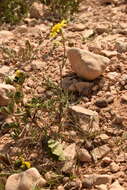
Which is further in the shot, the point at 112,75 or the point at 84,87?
the point at 112,75

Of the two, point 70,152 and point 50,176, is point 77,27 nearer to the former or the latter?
point 70,152

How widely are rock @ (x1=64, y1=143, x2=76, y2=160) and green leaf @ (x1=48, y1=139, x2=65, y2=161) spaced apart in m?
0.04

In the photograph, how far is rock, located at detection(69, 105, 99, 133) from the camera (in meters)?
3.30

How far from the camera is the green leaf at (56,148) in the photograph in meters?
3.06

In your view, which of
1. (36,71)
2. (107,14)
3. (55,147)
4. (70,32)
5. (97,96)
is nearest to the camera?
(55,147)

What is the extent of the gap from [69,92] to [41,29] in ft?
4.45

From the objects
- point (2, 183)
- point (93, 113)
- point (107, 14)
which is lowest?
point (2, 183)

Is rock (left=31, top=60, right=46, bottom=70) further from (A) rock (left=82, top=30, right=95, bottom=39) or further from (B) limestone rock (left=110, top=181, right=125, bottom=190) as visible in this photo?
(B) limestone rock (left=110, top=181, right=125, bottom=190)

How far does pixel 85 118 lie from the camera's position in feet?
10.9

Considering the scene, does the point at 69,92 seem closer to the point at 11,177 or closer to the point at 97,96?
the point at 97,96

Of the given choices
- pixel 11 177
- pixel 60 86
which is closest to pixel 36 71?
pixel 60 86

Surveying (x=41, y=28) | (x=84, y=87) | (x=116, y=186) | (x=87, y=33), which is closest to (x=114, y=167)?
(x=116, y=186)

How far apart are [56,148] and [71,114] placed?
15.7 inches

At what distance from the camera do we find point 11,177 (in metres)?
2.97
